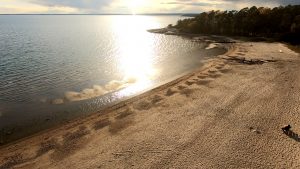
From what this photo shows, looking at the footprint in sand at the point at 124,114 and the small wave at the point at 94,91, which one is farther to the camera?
the small wave at the point at 94,91

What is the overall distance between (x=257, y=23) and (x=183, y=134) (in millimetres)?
76601

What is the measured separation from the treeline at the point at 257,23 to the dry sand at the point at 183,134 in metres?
50.8

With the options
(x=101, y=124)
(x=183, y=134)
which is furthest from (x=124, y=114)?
(x=183, y=134)

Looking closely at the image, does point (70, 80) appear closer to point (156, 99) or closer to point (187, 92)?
point (156, 99)

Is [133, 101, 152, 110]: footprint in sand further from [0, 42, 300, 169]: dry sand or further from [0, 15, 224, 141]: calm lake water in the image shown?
[0, 15, 224, 141]: calm lake water

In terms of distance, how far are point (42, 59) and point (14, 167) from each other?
38674 millimetres

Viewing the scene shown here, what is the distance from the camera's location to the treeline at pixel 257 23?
80.2 meters

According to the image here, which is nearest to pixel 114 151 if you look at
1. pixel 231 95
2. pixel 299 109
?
pixel 231 95

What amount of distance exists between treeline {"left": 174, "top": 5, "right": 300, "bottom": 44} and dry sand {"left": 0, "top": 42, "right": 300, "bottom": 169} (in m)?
50.8

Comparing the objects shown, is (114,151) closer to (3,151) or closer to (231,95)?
(3,151)

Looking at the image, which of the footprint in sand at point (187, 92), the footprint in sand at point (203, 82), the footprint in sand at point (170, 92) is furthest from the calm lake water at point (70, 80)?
the footprint in sand at point (203, 82)

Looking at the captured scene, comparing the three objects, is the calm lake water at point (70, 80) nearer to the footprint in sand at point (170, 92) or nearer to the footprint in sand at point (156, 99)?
the footprint in sand at point (156, 99)

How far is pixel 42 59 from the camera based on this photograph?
55094 mm

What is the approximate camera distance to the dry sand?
63.1ft
